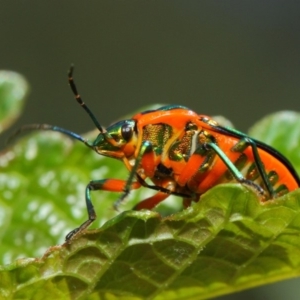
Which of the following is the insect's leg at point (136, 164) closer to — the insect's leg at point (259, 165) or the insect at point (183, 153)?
the insect at point (183, 153)

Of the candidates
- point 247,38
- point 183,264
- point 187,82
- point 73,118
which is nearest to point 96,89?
point 73,118

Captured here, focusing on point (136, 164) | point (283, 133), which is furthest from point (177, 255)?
point (283, 133)

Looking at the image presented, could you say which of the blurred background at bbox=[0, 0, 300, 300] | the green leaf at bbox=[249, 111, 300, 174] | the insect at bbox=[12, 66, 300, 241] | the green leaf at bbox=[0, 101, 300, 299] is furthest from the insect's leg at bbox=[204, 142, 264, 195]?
the blurred background at bbox=[0, 0, 300, 300]

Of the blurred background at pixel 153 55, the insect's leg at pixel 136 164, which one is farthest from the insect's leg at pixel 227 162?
the blurred background at pixel 153 55

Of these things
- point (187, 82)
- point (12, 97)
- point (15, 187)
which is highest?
point (187, 82)

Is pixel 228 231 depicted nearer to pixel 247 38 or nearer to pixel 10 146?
pixel 10 146

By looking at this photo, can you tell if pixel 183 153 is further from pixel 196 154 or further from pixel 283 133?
pixel 283 133
